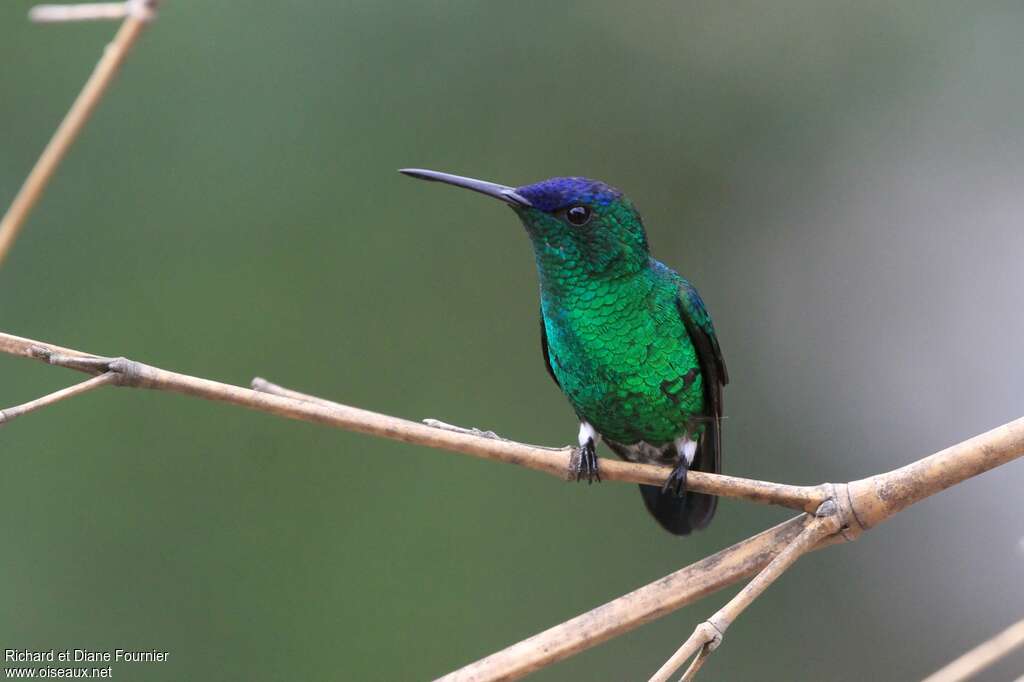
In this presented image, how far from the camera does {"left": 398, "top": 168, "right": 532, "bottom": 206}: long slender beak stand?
233cm

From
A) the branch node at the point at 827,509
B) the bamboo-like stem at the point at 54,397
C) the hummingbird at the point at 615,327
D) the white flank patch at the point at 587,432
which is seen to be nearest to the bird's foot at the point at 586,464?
the hummingbird at the point at 615,327

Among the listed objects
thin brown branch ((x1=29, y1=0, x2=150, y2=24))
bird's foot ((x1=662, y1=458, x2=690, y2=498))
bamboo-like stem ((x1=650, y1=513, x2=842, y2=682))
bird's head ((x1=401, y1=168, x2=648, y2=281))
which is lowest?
bamboo-like stem ((x1=650, y1=513, x2=842, y2=682))

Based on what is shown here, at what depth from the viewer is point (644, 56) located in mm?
5289

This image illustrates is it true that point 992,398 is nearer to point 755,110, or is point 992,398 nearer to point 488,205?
point 755,110

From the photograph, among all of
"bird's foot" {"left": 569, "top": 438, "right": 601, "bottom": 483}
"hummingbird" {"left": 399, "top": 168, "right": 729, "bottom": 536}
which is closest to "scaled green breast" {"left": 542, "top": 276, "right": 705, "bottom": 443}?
"hummingbird" {"left": 399, "top": 168, "right": 729, "bottom": 536}

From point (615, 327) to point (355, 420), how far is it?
1.09m

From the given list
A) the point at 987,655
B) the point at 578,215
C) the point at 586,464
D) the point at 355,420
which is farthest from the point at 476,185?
the point at 987,655

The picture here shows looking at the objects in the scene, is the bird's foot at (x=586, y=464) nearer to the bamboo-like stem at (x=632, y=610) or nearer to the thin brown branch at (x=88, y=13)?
the bamboo-like stem at (x=632, y=610)

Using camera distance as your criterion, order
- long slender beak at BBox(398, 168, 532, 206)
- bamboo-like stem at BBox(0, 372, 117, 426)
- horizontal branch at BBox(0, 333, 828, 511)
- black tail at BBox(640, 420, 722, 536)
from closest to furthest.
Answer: bamboo-like stem at BBox(0, 372, 117, 426), horizontal branch at BBox(0, 333, 828, 511), long slender beak at BBox(398, 168, 532, 206), black tail at BBox(640, 420, 722, 536)

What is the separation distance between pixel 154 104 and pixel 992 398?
435 centimetres

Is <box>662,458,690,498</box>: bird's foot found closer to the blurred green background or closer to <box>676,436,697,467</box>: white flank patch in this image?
<box>676,436,697,467</box>: white flank patch

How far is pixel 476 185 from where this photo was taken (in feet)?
8.14

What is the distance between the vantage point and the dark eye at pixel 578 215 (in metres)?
2.67

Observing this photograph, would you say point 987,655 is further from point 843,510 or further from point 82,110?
point 82,110
